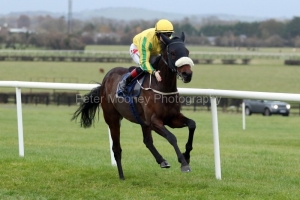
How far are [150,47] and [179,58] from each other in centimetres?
65

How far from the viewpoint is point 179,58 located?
20.9 ft

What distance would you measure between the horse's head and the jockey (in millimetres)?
130

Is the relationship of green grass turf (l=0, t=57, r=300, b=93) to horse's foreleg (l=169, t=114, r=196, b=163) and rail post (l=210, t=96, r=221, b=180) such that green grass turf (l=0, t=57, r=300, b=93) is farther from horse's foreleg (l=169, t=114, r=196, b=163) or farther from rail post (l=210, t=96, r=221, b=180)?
horse's foreleg (l=169, t=114, r=196, b=163)

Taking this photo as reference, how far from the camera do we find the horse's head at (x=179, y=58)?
6.23m

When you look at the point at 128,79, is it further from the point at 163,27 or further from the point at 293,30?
the point at 293,30

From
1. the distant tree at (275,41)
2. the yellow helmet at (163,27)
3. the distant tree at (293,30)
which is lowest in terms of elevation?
the distant tree at (275,41)

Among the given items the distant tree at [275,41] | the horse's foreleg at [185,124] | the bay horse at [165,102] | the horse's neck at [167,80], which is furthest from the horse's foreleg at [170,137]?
the distant tree at [275,41]

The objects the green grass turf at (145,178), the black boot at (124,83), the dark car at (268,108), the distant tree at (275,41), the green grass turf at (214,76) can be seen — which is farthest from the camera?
the distant tree at (275,41)

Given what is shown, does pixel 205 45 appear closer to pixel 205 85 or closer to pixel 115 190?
pixel 205 85

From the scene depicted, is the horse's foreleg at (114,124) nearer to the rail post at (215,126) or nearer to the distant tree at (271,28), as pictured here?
the rail post at (215,126)

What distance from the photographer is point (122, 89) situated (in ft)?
23.6

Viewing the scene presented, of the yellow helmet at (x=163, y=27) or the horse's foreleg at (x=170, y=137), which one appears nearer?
the horse's foreleg at (x=170, y=137)

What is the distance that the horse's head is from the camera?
6230 mm

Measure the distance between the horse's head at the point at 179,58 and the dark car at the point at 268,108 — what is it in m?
25.6
